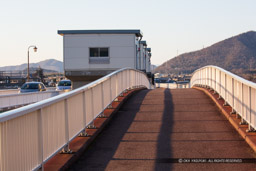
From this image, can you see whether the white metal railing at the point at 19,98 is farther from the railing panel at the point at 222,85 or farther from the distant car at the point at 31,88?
the railing panel at the point at 222,85

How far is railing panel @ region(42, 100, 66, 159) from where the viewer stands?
7.14 m

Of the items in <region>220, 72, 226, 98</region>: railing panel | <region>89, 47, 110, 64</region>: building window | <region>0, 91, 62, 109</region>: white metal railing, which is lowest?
<region>0, 91, 62, 109</region>: white metal railing

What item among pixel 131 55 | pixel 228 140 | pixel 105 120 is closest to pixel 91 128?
pixel 105 120

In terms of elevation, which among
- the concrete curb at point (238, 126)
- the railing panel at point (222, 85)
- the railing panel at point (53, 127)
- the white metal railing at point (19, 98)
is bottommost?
the white metal railing at point (19, 98)

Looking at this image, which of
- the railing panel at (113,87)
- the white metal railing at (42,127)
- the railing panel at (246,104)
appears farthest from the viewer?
the railing panel at (113,87)

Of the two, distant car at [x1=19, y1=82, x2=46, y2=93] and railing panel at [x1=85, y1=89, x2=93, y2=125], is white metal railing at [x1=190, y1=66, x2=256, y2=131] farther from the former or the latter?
distant car at [x1=19, y1=82, x2=46, y2=93]

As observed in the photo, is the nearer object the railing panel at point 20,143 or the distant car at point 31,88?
the railing panel at point 20,143

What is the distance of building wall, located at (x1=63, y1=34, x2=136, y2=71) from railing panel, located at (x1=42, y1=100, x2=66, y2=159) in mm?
46907

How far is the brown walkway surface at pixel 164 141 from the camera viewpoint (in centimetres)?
817

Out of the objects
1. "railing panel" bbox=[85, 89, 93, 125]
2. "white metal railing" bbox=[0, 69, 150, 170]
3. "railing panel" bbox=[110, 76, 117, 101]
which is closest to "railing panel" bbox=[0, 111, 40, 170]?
"white metal railing" bbox=[0, 69, 150, 170]

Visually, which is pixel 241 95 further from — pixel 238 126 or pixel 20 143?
pixel 20 143

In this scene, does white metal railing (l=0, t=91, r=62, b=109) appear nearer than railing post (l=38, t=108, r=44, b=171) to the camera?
No

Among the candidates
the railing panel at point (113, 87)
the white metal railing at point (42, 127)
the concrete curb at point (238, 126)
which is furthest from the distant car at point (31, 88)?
the white metal railing at point (42, 127)

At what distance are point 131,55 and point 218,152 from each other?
153 ft
